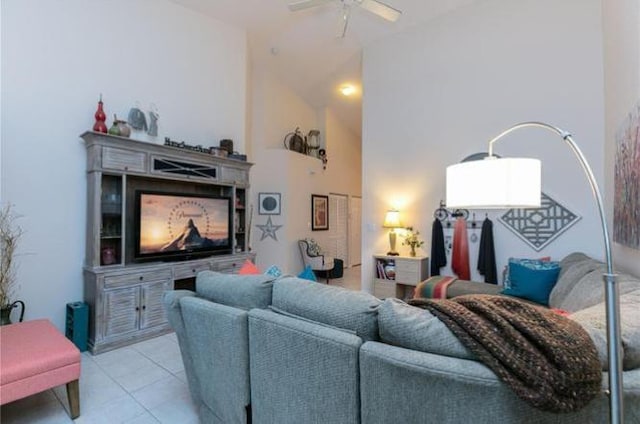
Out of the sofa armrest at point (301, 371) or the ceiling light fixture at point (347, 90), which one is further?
the ceiling light fixture at point (347, 90)

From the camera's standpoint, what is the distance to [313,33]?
16.5 feet

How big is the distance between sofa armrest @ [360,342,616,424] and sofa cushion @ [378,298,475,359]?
0.03m

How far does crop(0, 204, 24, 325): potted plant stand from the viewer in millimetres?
2701

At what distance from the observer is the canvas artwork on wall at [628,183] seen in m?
1.97

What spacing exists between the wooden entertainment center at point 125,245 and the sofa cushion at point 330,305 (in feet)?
7.39

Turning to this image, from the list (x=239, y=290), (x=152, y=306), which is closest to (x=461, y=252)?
(x=239, y=290)

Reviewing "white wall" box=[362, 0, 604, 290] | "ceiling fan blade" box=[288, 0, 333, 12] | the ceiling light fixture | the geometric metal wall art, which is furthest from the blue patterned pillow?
"ceiling fan blade" box=[288, 0, 333, 12]

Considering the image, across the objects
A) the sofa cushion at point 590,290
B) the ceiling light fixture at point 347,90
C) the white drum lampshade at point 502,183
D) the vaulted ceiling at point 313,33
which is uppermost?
the vaulted ceiling at point 313,33

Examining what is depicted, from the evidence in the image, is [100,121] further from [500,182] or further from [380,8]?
[500,182]

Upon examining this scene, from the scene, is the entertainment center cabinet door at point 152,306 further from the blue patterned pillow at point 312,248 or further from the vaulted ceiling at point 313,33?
the vaulted ceiling at point 313,33

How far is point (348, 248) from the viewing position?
8.19m

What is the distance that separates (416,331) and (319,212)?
592 cm

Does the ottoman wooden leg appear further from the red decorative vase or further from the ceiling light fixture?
the ceiling light fixture

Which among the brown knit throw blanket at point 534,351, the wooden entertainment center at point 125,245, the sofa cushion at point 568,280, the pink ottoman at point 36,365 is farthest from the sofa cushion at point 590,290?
the wooden entertainment center at point 125,245
